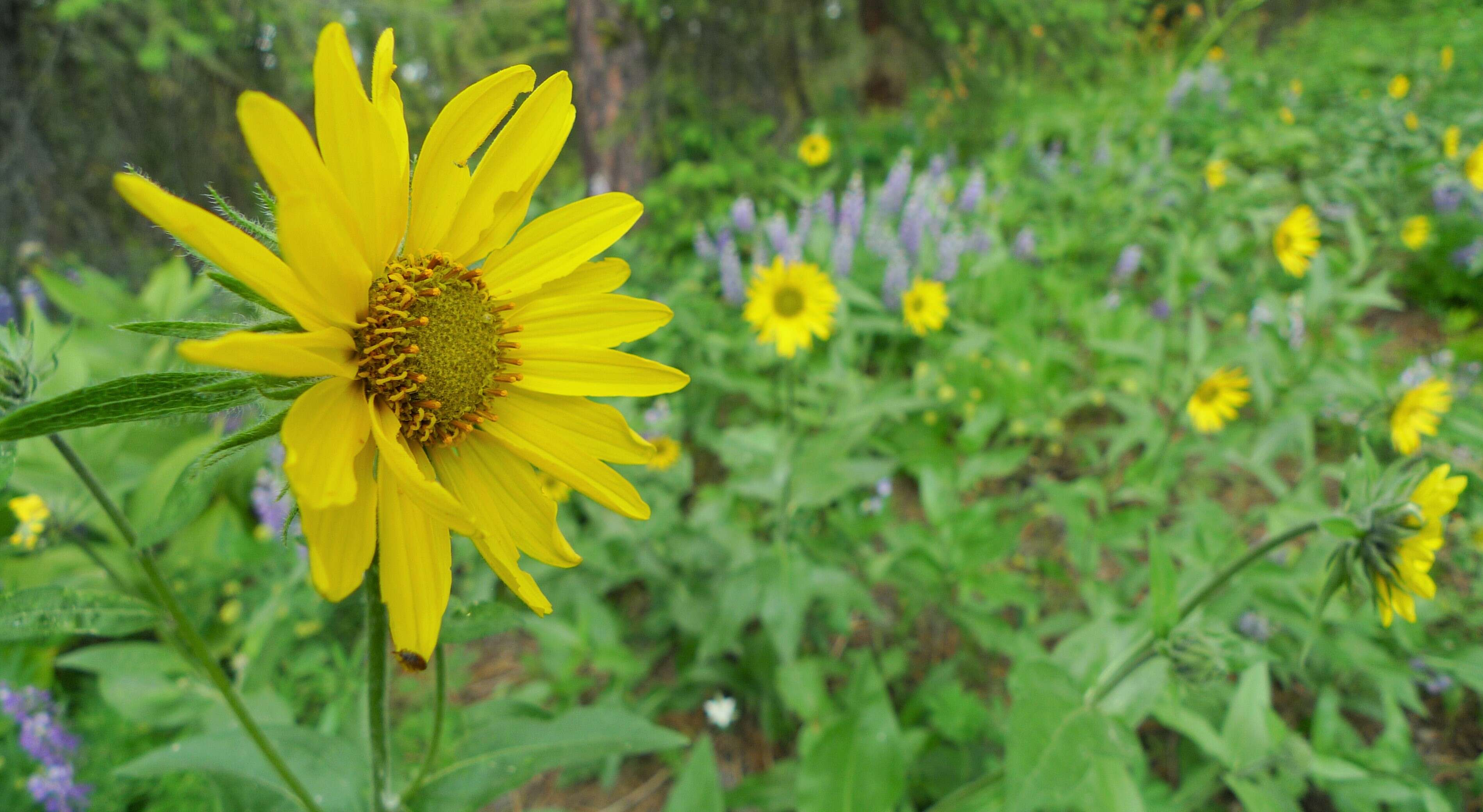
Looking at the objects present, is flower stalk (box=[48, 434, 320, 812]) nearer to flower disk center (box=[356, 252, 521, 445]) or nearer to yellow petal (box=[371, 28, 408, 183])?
flower disk center (box=[356, 252, 521, 445])

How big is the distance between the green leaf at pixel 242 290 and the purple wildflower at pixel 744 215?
3.12 metres

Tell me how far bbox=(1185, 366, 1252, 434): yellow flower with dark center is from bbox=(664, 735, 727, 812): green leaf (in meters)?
2.34

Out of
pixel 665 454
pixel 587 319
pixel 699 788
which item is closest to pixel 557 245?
pixel 587 319

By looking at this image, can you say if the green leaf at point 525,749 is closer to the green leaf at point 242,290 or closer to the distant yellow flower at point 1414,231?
the green leaf at point 242,290

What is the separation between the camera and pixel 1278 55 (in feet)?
30.4

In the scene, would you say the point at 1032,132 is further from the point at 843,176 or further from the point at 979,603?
the point at 979,603

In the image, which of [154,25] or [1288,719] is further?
[154,25]

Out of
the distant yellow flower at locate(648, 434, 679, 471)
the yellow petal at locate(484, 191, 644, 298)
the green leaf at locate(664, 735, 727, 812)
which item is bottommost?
the green leaf at locate(664, 735, 727, 812)

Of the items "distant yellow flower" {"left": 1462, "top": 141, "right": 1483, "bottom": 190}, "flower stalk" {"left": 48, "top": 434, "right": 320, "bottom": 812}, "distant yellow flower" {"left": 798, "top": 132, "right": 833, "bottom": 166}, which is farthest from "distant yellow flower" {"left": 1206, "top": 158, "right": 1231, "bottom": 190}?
"flower stalk" {"left": 48, "top": 434, "right": 320, "bottom": 812}

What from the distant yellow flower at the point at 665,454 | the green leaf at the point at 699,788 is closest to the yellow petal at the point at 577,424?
the green leaf at the point at 699,788

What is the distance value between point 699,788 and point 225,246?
1492 millimetres

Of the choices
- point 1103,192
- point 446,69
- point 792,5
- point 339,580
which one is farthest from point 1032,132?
point 339,580

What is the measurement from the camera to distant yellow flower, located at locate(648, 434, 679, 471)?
2.39 m

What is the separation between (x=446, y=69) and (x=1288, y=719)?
559cm
